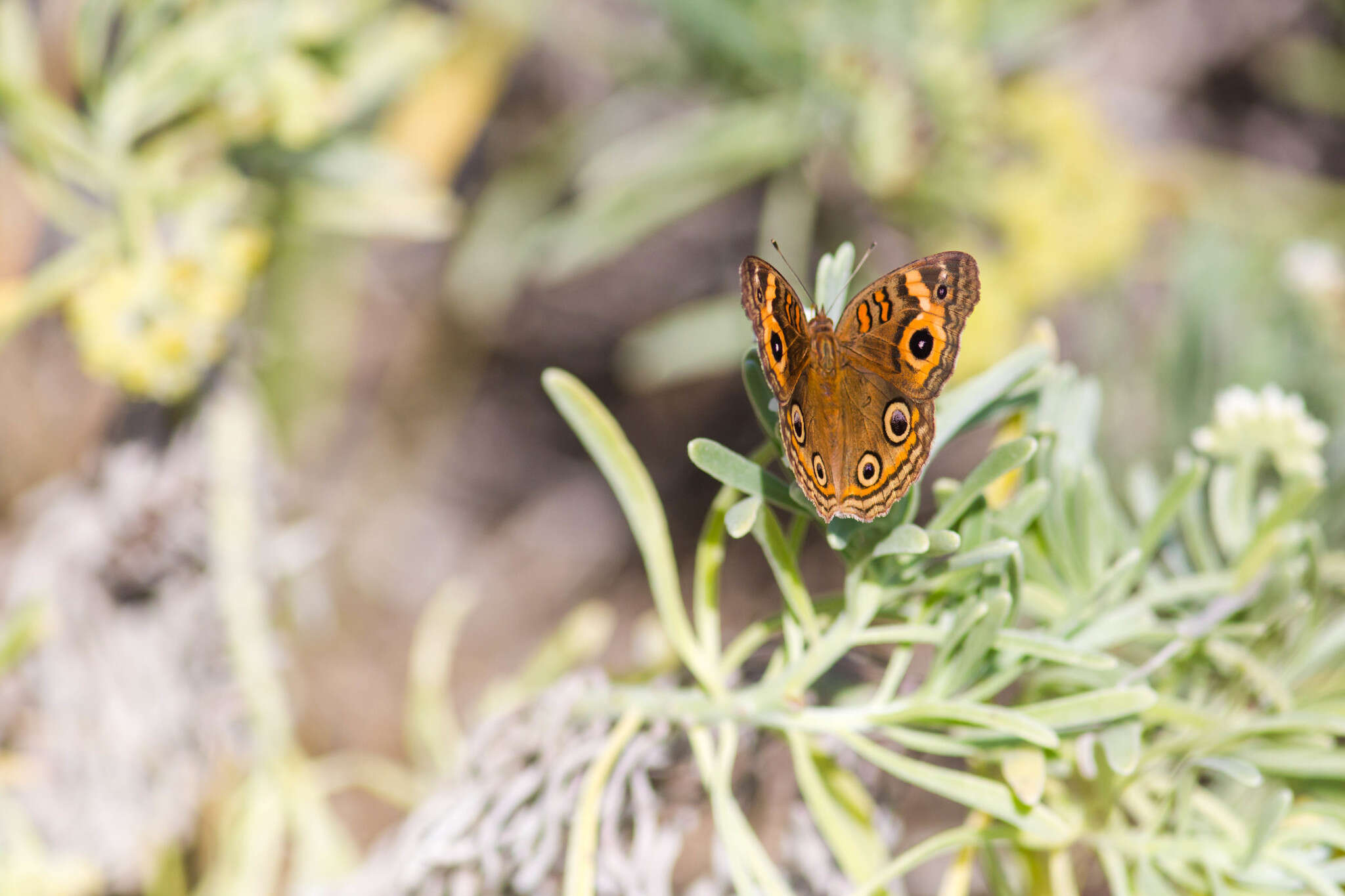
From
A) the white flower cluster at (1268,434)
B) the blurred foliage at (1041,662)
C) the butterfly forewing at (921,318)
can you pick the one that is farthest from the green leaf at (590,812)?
the white flower cluster at (1268,434)

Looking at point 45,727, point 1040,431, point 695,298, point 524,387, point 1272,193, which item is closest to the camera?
point 1040,431

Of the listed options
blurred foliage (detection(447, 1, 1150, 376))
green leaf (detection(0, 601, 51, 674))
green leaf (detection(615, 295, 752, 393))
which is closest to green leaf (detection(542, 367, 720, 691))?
green leaf (detection(0, 601, 51, 674))

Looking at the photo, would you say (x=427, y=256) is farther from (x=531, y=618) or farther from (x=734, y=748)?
(x=734, y=748)

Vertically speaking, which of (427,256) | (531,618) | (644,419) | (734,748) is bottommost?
(734,748)

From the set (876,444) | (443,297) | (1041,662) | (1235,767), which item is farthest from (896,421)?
(443,297)

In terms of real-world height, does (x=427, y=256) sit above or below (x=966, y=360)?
above

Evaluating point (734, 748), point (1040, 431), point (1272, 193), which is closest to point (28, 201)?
point (734, 748)

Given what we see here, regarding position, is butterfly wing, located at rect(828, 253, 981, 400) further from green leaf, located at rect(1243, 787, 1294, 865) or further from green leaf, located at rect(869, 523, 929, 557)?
green leaf, located at rect(1243, 787, 1294, 865)

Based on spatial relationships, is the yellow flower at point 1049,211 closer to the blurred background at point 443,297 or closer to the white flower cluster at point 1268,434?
the blurred background at point 443,297
